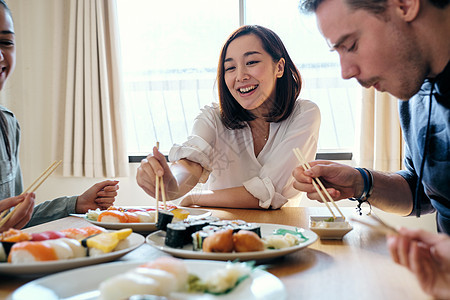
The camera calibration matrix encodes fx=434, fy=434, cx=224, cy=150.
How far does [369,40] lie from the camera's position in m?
1.08

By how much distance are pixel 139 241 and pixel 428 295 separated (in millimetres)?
505

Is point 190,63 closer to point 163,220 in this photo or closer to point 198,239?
point 163,220

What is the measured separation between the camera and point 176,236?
832 millimetres

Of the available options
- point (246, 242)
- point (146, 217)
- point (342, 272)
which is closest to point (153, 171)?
point (146, 217)

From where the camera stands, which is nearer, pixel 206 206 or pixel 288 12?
pixel 206 206

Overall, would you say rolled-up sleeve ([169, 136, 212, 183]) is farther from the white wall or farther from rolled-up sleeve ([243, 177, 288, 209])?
the white wall

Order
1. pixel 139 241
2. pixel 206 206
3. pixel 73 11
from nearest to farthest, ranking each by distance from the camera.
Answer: pixel 139 241 → pixel 206 206 → pixel 73 11

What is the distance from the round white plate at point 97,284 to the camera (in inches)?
22.0

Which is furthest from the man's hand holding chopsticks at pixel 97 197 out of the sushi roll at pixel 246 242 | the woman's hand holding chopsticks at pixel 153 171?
the sushi roll at pixel 246 242

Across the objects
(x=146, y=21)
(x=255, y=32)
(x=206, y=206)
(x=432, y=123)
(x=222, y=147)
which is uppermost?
(x=146, y=21)

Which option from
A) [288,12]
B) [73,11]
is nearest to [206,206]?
[288,12]

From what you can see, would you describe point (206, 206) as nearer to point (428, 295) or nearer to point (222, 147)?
point (222, 147)

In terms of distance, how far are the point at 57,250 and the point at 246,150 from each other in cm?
142

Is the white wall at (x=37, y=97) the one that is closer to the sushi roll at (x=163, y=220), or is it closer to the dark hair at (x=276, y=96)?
the dark hair at (x=276, y=96)
